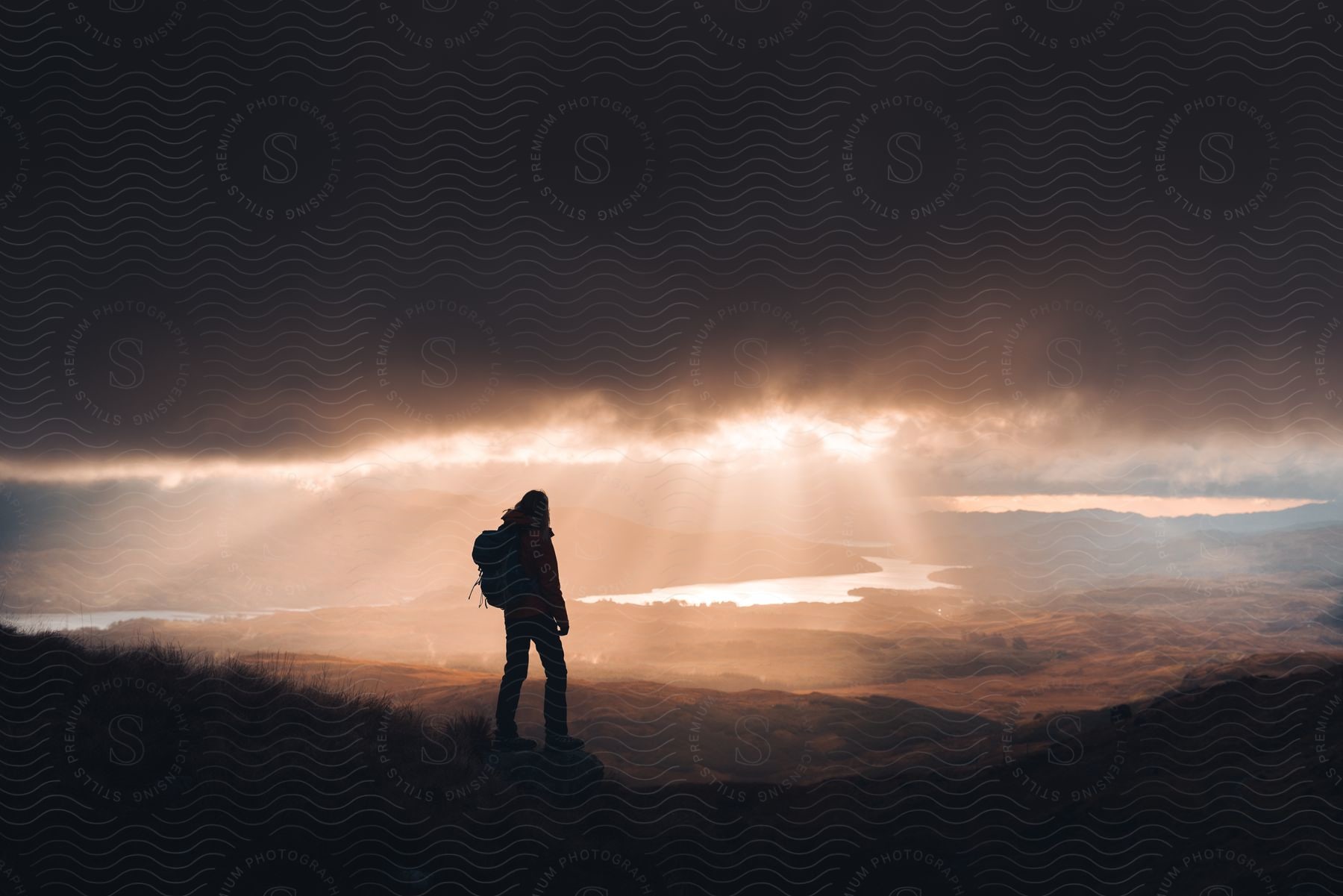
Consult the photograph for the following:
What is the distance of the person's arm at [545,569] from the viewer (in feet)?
41.3

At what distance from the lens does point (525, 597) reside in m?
12.6

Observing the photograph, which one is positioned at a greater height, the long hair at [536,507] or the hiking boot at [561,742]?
the long hair at [536,507]

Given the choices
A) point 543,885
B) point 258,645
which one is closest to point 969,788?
point 543,885

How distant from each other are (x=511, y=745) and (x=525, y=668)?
3.91 ft

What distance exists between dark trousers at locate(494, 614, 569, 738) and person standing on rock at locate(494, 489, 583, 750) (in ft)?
0.03

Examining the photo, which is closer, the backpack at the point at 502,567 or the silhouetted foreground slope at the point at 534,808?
the silhouetted foreground slope at the point at 534,808

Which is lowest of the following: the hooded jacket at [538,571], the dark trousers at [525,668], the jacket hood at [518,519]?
the dark trousers at [525,668]

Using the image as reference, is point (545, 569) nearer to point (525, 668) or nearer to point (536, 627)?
point (536, 627)

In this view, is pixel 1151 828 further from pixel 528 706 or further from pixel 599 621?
pixel 599 621

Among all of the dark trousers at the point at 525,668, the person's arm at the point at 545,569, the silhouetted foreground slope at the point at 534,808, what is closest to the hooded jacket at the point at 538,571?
the person's arm at the point at 545,569

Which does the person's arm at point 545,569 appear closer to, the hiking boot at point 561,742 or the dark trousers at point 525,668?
the dark trousers at point 525,668

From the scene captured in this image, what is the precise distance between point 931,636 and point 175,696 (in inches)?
618

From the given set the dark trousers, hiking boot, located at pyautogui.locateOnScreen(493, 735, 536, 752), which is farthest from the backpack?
hiking boot, located at pyautogui.locateOnScreen(493, 735, 536, 752)

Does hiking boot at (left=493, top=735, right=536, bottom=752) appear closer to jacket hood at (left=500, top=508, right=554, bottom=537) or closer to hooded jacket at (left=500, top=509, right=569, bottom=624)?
hooded jacket at (left=500, top=509, right=569, bottom=624)
